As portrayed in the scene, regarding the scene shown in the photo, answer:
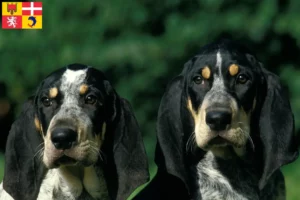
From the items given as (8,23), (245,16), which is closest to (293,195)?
(245,16)

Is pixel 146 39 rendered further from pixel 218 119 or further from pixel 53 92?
pixel 218 119

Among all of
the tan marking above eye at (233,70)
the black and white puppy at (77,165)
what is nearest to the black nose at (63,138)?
the black and white puppy at (77,165)

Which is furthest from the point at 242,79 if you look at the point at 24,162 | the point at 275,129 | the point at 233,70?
the point at 24,162

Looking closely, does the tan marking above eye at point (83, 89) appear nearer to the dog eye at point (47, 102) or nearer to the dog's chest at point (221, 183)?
the dog eye at point (47, 102)

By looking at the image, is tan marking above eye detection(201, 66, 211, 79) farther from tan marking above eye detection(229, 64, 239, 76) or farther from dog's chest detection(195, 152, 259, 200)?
dog's chest detection(195, 152, 259, 200)

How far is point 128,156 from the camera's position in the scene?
27.0 feet

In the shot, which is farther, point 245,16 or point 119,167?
point 245,16

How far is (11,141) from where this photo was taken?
8.34m

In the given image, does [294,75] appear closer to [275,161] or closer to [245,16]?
[245,16]

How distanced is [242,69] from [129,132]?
1.15 meters

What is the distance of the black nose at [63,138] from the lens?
765 cm

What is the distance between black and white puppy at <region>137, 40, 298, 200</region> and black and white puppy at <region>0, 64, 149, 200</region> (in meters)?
0.26

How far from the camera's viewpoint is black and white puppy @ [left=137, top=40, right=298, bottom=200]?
7.96 meters

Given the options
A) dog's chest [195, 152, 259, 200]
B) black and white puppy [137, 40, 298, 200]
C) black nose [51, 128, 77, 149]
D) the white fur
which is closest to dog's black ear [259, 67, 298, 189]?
black and white puppy [137, 40, 298, 200]
